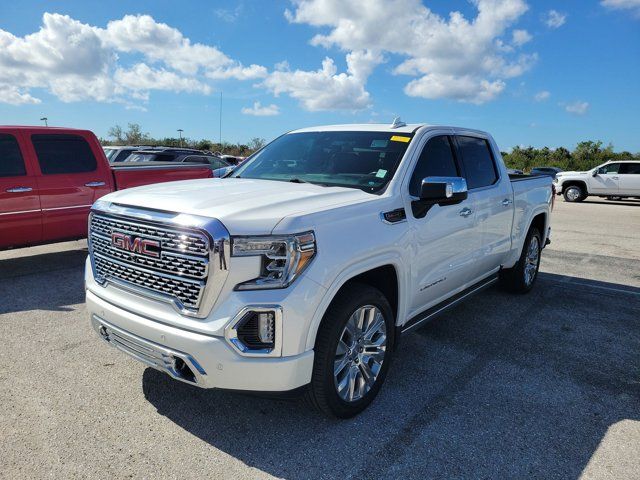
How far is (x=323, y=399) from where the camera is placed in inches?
114

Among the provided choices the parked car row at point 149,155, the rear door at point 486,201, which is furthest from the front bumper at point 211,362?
the parked car row at point 149,155

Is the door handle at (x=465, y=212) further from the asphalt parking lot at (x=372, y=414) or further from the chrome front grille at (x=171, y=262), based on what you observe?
the chrome front grille at (x=171, y=262)

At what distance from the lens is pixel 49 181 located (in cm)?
677

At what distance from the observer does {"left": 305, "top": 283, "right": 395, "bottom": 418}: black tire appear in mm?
2807

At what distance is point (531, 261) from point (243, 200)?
4534mm

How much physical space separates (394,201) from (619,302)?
4.29 meters

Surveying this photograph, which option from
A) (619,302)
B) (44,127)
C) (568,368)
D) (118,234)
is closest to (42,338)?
(118,234)

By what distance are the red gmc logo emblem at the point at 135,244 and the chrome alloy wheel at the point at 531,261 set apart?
465 cm

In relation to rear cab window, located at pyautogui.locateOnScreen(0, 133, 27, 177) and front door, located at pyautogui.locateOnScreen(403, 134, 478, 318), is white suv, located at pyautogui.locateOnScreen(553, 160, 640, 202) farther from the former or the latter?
rear cab window, located at pyautogui.locateOnScreen(0, 133, 27, 177)

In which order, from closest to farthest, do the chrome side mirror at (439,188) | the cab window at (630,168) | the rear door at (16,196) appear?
1. the chrome side mirror at (439,188)
2. the rear door at (16,196)
3. the cab window at (630,168)

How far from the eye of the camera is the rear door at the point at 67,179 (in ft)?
22.2

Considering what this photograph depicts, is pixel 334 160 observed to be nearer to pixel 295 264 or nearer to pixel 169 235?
pixel 295 264

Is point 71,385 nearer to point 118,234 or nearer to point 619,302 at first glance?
point 118,234

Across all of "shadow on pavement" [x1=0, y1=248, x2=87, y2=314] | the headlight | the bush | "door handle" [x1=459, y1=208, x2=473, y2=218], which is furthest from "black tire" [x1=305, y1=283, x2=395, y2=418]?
the bush
